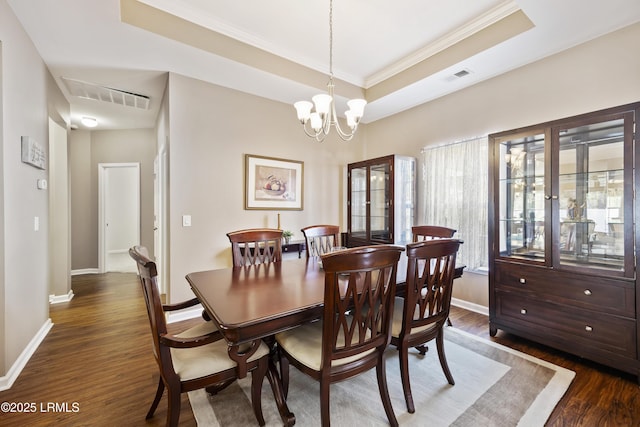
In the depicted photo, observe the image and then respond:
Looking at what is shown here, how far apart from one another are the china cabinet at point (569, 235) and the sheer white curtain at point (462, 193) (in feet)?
1.72

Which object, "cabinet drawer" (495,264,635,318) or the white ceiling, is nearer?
"cabinet drawer" (495,264,635,318)

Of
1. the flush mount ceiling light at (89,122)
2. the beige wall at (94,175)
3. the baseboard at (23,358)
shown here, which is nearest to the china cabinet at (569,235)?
the baseboard at (23,358)

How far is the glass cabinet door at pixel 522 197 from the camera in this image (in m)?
2.51

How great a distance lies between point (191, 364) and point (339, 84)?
3441 millimetres

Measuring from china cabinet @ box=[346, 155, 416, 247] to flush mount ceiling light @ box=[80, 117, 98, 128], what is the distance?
4.37 metres

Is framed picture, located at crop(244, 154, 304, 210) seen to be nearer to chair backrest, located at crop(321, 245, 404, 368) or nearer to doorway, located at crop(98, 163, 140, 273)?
chair backrest, located at crop(321, 245, 404, 368)

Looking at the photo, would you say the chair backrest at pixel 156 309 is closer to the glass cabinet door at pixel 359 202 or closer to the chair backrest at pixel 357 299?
the chair backrest at pixel 357 299

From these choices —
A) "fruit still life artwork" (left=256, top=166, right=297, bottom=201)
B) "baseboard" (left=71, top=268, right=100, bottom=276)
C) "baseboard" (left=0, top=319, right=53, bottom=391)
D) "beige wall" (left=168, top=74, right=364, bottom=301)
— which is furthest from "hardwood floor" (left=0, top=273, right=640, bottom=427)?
"baseboard" (left=71, top=268, right=100, bottom=276)

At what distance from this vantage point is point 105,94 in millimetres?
3580

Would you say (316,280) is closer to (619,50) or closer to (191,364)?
(191,364)

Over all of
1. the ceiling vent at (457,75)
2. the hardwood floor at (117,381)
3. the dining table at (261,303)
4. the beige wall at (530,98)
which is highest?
the ceiling vent at (457,75)

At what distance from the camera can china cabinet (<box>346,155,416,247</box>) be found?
3.77 metres

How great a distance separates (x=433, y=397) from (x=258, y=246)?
5.77ft

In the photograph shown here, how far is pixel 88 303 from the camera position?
3.60 metres
